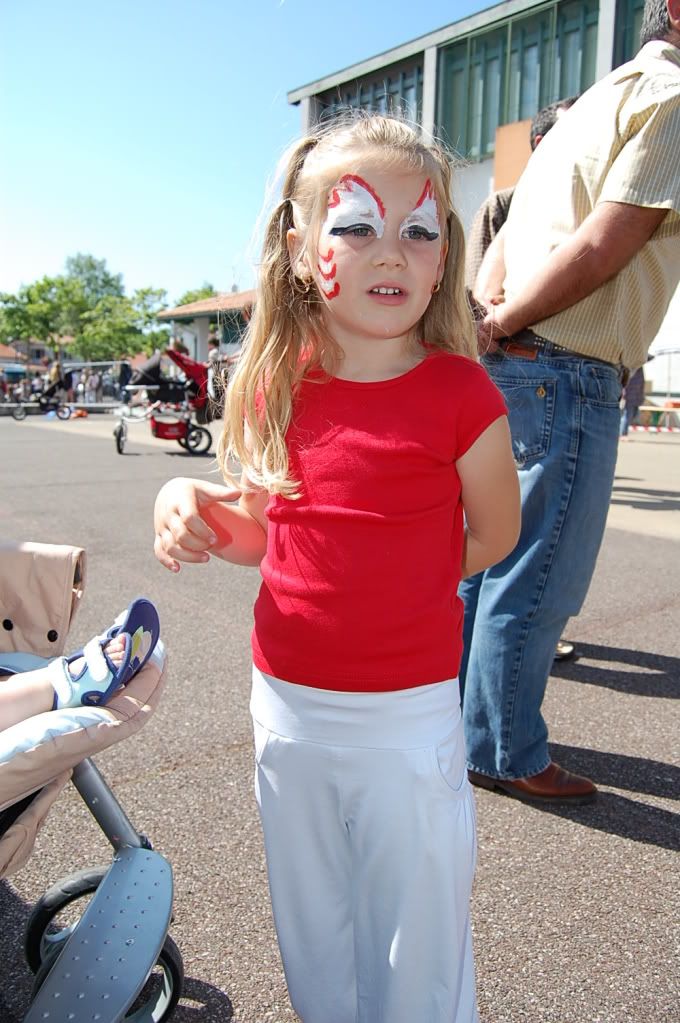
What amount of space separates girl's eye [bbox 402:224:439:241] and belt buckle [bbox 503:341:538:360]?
39.1 inches

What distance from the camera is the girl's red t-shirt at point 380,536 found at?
139 centimetres

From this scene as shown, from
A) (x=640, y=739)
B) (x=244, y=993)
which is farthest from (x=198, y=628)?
(x=244, y=993)

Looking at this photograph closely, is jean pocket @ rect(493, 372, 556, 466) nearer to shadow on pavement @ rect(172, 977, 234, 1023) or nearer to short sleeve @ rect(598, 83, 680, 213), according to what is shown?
short sleeve @ rect(598, 83, 680, 213)

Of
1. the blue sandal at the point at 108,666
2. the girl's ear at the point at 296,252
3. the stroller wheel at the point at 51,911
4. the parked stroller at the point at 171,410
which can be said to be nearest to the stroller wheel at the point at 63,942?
the stroller wheel at the point at 51,911

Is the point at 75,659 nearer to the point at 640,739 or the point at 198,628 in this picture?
the point at 640,739

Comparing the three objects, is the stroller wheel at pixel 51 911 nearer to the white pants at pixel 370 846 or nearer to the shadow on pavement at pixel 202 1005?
the shadow on pavement at pixel 202 1005

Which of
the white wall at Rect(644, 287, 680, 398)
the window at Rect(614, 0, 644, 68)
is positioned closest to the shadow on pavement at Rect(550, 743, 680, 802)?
the white wall at Rect(644, 287, 680, 398)

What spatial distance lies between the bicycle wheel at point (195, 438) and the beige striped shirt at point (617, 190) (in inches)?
396

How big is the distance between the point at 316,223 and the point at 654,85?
117 centimetres

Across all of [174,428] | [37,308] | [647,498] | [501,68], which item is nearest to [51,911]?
[647,498]

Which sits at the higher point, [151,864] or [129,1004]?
[151,864]

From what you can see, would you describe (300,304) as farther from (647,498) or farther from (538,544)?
(647,498)

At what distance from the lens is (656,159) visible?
6.90 feet

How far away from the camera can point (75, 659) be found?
1.63 meters
